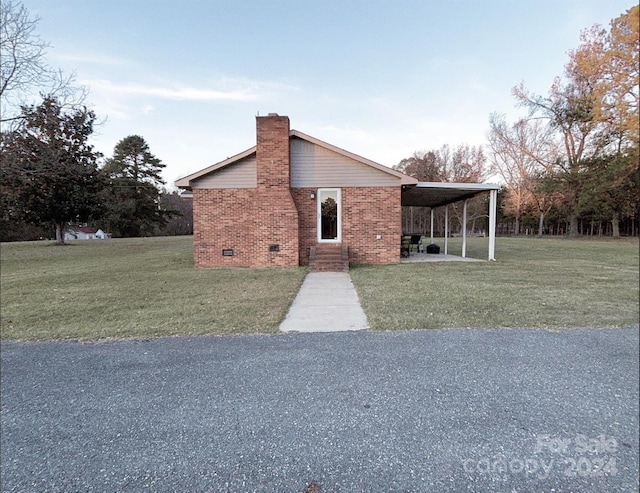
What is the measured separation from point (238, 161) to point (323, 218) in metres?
3.26

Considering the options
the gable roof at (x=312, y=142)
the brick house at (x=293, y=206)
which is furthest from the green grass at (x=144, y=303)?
the gable roof at (x=312, y=142)

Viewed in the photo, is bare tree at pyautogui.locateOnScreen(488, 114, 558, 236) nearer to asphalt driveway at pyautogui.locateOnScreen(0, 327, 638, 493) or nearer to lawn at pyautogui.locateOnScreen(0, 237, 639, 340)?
lawn at pyautogui.locateOnScreen(0, 237, 639, 340)

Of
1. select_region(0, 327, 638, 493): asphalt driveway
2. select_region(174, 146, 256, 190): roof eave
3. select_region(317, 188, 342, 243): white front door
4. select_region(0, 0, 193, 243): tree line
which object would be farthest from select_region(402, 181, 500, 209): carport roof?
select_region(0, 0, 193, 243): tree line

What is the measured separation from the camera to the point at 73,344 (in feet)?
11.9

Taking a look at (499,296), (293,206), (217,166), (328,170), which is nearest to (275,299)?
(499,296)

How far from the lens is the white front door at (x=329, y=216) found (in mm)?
10391

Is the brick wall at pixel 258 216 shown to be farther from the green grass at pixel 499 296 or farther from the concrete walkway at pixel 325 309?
the concrete walkway at pixel 325 309

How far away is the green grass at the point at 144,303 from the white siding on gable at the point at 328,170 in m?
3.11

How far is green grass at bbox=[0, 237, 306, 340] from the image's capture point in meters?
4.13

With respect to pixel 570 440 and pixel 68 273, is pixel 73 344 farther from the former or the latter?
pixel 68 273

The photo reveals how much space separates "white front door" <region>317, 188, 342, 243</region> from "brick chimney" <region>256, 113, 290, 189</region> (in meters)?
1.32

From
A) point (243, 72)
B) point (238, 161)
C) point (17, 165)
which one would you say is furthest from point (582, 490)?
point (17, 165)

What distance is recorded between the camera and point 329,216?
1050 centimetres

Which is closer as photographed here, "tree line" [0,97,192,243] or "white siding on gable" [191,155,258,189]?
"white siding on gable" [191,155,258,189]
